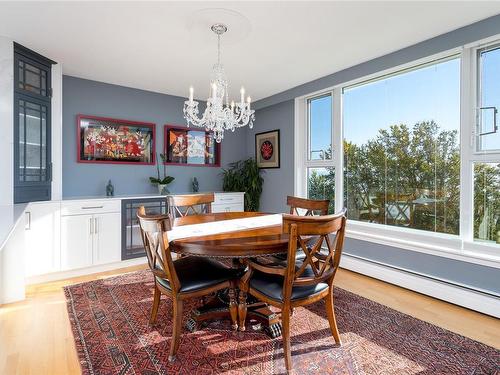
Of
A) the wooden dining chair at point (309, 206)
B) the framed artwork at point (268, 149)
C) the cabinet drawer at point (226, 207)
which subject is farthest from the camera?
the framed artwork at point (268, 149)

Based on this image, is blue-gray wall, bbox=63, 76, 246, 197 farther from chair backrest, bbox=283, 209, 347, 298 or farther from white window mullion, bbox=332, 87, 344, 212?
chair backrest, bbox=283, 209, 347, 298

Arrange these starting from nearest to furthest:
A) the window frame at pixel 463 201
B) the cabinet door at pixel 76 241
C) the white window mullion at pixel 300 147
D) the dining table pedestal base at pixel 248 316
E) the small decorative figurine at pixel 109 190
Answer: the dining table pedestal base at pixel 248 316 → the window frame at pixel 463 201 → the cabinet door at pixel 76 241 → the small decorative figurine at pixel 109 190 → the white window mullion at pixel 300 147

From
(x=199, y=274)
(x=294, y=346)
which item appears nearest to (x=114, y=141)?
(x=199, y=274)

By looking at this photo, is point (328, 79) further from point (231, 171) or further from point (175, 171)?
point (175, 171)

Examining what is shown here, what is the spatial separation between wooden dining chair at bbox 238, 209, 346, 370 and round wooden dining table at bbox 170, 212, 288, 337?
0.16 m

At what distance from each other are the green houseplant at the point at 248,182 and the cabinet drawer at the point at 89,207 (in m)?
1.91

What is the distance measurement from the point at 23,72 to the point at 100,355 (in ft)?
9.23

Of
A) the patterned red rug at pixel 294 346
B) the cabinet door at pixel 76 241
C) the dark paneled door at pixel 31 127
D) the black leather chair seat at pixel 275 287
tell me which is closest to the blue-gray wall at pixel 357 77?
the patterned red rug at pixel 294 346

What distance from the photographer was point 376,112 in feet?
11.2

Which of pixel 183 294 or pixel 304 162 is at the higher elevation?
pixel 304 162

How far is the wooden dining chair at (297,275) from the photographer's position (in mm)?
1628

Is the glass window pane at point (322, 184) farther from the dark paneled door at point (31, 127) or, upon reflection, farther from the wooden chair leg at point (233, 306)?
the dark paneled door at point (31, 127)

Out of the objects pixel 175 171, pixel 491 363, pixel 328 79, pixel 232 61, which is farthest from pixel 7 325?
pixel 328 79

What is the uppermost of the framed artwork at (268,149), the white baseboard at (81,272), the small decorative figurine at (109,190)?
the framed artwork at (268,149)
